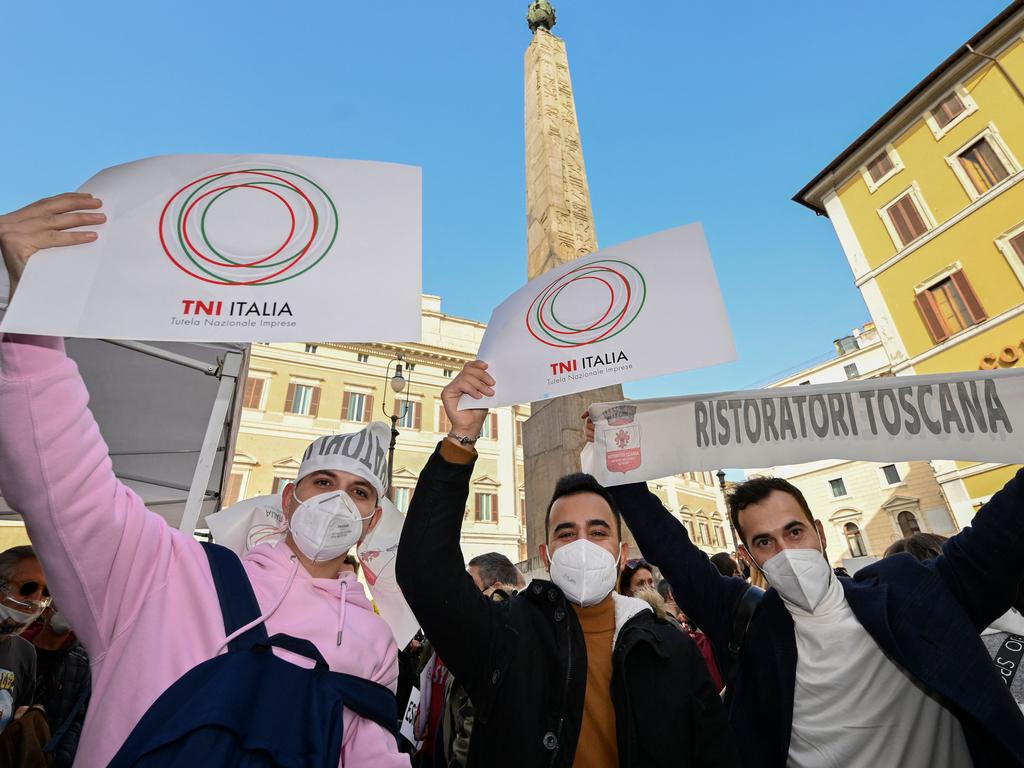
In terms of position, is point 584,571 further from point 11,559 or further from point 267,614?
point 11,559

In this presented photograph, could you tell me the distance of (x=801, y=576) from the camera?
1838 millimetres

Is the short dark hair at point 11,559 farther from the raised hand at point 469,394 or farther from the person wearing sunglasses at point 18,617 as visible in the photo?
the raised hand at point 469,394

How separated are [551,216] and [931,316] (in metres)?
13.7

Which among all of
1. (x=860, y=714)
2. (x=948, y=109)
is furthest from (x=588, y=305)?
(x=948, y=109)

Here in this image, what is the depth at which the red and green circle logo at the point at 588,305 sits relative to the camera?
6.63ft

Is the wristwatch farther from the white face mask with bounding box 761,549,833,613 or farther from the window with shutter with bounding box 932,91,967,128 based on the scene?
the window with shutter with bounding box 932,91,967,128

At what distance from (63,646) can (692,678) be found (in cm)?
315

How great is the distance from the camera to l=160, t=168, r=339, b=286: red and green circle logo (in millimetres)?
1524

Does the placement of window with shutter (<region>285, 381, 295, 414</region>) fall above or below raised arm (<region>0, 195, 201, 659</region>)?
above

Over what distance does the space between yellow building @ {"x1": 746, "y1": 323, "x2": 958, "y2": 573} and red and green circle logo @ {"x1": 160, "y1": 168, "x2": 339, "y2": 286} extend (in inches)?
1116

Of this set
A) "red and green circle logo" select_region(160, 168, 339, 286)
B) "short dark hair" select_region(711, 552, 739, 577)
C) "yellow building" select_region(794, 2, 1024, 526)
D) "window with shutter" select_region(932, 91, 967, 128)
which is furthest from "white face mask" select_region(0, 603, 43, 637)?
"window with shutter" select_region(932, 91, 967, 128)

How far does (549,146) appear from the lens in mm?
9000

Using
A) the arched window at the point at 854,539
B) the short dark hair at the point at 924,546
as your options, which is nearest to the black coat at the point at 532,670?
the short dark hair at the point at 924,546

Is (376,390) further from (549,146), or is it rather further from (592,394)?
(592,394)
